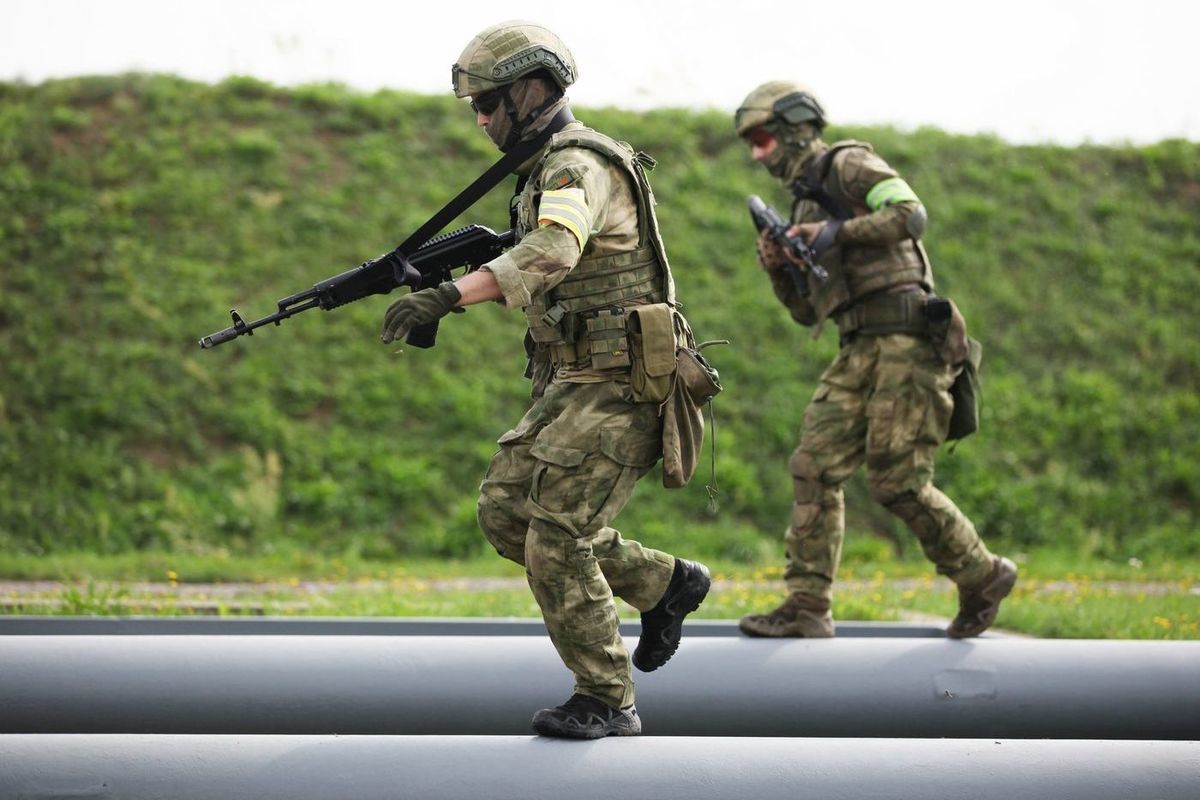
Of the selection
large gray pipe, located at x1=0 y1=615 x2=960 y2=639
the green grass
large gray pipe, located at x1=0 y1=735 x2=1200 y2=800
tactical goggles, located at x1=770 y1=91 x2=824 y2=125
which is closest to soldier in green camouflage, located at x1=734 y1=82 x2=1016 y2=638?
tactical goggles, located at x1=770 y1=91 x2=824 y2=125

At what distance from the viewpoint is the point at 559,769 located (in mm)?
3371

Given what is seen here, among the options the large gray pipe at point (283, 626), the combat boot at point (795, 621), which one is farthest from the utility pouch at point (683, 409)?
the large gray pipe at point (283, 626)

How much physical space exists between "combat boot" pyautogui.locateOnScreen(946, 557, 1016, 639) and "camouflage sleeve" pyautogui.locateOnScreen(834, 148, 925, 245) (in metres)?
1.33

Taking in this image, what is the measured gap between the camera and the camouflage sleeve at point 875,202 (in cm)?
561

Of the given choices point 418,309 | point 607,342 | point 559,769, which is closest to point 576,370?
point 607,342

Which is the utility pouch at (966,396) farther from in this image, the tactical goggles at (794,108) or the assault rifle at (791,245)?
the tactical goggles at (794,108)

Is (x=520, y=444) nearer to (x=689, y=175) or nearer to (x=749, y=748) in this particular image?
(x=749, y=748)

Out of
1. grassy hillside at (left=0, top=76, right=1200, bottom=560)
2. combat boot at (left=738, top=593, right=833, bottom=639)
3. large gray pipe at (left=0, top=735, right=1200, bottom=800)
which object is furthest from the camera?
grassy hillside at (left=0, top=76, right=1200, bottom=560)

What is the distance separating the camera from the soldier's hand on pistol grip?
5.93 metres

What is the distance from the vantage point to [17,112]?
13539mm

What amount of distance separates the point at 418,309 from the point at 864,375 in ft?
8.91

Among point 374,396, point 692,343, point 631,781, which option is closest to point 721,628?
point 692,343

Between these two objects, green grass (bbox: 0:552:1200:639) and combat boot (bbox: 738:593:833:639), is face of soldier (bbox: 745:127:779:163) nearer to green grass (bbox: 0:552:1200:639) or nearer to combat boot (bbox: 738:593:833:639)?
combat boot (bbox: 738:593:833:639)

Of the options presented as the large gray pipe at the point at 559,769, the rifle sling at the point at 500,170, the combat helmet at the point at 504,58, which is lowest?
the large gray pipe at the point at 559,769
